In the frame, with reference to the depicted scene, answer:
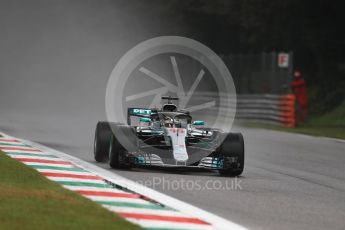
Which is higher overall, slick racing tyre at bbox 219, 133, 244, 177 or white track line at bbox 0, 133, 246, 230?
slick racing tyre at bbox 219, 133, 244, 177

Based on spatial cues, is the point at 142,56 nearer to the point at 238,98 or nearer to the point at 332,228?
the point at 238,98

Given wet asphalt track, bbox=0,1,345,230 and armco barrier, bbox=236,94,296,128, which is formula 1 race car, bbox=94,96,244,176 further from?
armco barrier, bbox=236,94,296,128

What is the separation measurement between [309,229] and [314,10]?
102 ft

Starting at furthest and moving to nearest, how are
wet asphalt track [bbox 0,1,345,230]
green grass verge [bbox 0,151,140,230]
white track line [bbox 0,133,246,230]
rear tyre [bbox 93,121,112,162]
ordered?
rear tyre [bbox 93,121,112,162] → wet asphalt track [bbox 0,1,345,230] → white track line [bbox 0,133,246,230] → green grass verge [bbox 0,151,140,230]

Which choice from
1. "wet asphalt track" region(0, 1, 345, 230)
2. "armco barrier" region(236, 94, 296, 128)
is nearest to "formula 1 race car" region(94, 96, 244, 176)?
"wet asphalt track" region(0, 1, 345, 230)

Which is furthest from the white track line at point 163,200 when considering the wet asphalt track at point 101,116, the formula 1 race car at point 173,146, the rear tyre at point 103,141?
the rear tyre at point 103,141

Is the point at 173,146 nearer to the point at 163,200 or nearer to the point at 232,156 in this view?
the point at 232,156

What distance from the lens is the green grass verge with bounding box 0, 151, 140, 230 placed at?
23.5 feet

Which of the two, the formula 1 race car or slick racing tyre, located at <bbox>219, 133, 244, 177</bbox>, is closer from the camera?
the formula 1 race car

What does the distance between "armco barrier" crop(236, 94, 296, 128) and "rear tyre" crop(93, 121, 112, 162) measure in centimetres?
1529

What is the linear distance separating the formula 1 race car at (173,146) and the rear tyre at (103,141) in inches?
20.5

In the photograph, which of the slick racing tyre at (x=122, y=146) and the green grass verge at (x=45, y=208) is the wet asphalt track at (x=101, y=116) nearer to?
the slick racing tyre at (x=122, y=146)

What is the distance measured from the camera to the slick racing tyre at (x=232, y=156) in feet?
40.3

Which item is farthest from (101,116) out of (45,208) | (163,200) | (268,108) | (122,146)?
(45,208)
